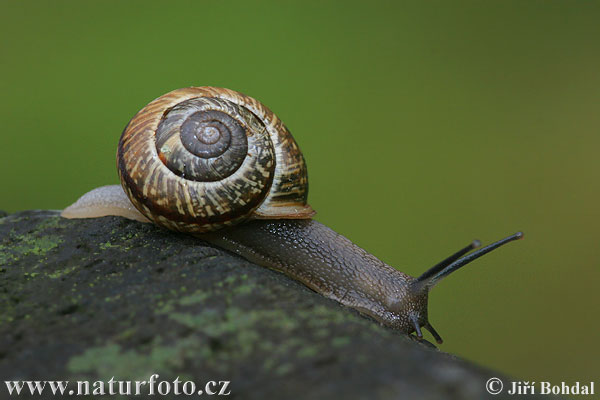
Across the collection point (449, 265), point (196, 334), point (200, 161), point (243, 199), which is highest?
point (200, 161)

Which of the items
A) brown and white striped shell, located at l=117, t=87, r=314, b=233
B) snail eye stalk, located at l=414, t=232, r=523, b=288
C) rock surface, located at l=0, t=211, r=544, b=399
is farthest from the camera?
snail eye stalk, located at l=414, t=232, r=523, b=288

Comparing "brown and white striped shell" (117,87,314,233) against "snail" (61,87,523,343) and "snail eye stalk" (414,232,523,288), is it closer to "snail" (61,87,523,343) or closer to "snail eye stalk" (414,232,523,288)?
"snail" (61,87,523,343)

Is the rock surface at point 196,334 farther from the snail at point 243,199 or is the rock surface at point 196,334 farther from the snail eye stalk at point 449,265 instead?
the snail eye stalk at point 449,265

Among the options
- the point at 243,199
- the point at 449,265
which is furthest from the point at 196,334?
the point at 449,265

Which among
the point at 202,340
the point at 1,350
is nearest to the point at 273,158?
the point at 202,340

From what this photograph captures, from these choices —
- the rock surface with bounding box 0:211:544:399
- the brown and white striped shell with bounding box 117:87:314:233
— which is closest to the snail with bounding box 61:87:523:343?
the brown and white striped shell with bounding box 117:87:314:233

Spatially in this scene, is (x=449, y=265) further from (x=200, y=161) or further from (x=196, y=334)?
(x=196, y=334)

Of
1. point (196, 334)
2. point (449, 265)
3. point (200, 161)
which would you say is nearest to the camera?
point (196, 334)
